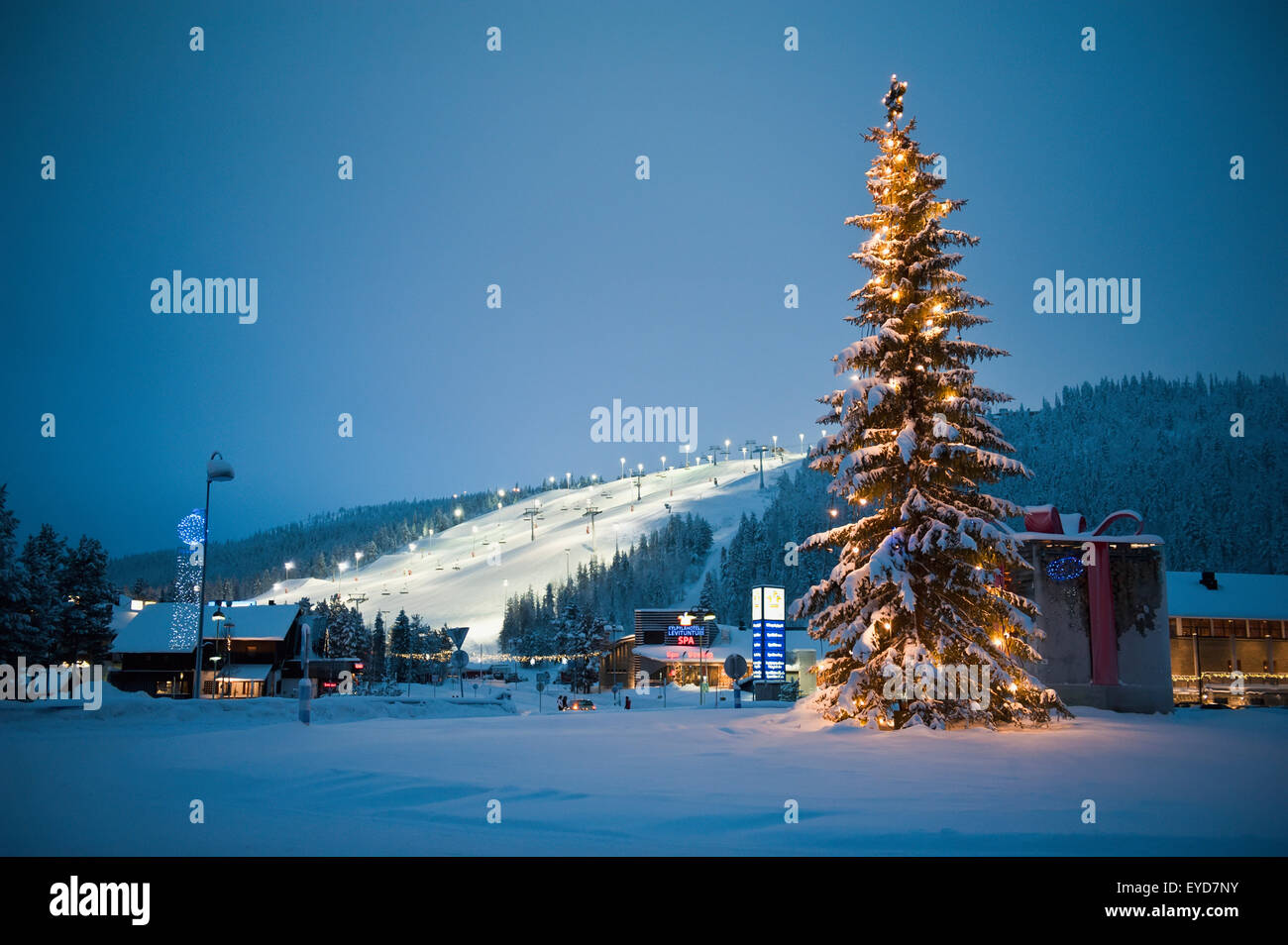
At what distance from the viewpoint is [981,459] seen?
65.1ft

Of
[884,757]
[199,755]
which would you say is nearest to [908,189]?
[884,757]

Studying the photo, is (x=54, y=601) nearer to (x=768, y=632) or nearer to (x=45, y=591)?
(x=45, y=591)

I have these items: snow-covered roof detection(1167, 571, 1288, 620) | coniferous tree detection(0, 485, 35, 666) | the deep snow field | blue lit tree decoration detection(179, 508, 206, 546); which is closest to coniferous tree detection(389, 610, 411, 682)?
coniferous tree detection(0, 485, 35, 666)

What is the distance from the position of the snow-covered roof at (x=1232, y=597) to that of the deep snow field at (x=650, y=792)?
32.3 meters

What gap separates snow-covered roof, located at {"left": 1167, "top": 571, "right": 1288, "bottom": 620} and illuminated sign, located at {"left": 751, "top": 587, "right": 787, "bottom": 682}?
24084mm

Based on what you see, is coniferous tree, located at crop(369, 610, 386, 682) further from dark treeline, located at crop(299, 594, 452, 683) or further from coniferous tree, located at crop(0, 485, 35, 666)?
coniferous tree, located at crop(0, 485, 35, 666)

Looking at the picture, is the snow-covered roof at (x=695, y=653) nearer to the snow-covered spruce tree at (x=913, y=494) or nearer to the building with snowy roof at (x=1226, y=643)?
the building with snowy roof at (x=1226, y=643)

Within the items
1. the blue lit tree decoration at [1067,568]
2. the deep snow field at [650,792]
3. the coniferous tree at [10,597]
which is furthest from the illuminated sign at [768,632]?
the coniferous tree at [10,597]

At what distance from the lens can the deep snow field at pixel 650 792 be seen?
8.12 m

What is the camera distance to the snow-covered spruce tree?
62.6 feet

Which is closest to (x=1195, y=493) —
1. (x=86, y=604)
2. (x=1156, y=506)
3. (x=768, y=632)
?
(x=1156, y=506)

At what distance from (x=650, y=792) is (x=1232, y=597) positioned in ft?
170

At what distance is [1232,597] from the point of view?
4944 cm
